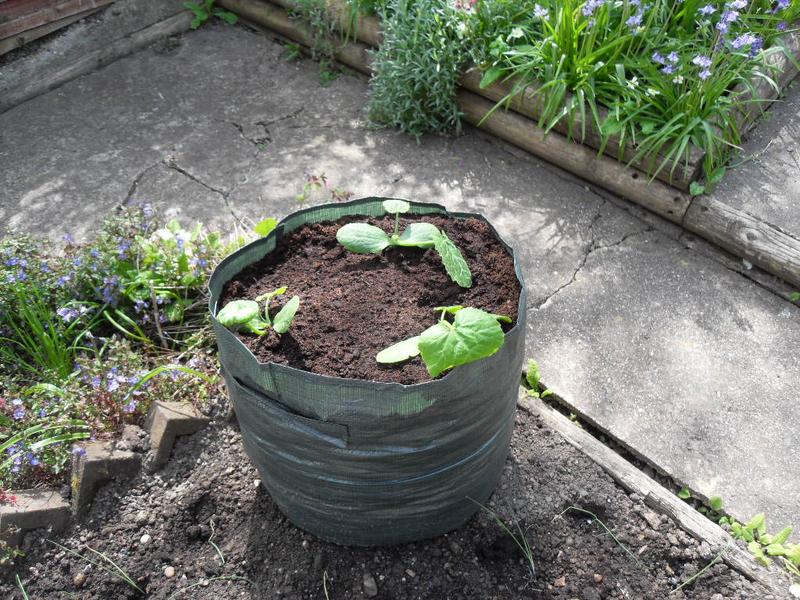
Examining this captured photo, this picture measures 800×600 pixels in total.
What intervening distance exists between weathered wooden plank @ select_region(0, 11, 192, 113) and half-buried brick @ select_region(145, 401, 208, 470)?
8.40ft

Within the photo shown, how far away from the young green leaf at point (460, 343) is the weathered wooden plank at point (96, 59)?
3.47 metres

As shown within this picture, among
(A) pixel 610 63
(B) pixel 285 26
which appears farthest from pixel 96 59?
(A) pixel 610 63

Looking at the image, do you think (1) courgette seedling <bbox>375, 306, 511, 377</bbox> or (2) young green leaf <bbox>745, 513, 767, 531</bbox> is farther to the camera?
(2) young green leaf <bbox>745, 513, 767, 531</bbox>

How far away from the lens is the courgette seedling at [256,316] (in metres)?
1.77

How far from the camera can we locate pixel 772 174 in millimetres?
3225

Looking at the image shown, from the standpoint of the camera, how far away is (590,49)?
322cm

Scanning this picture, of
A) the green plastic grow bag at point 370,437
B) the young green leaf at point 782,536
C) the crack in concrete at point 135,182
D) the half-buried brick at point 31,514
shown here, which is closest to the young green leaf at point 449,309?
the green plastic grow bag at point 370,437

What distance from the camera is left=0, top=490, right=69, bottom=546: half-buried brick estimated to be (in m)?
2.12

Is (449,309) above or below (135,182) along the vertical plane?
above

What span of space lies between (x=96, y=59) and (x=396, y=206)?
304 cm

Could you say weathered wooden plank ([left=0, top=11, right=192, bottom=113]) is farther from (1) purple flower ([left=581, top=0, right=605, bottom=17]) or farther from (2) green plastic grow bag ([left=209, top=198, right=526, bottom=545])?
(2) green plastic grow bag ([left=209, top=198, right=526, bottom=545])

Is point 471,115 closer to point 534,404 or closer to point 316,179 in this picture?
point 316,179

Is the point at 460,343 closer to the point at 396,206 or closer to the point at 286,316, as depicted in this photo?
the point at 286,316

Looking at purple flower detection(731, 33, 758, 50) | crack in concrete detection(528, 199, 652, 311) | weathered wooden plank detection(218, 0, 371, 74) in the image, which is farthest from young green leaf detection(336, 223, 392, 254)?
weathered wooden plank detection(218, 0, 371, 74)
